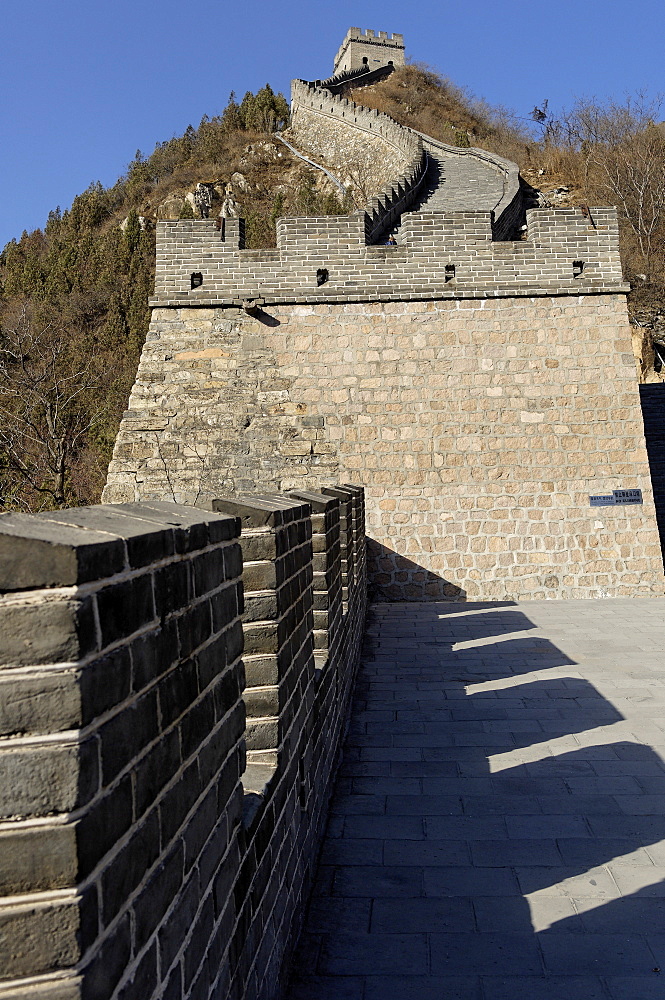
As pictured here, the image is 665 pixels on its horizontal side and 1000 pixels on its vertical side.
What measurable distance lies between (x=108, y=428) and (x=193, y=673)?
26345mm

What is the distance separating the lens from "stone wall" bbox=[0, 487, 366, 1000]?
1.07 m

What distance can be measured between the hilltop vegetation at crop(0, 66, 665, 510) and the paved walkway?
50.9 feet

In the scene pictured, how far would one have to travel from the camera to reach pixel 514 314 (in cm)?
1139

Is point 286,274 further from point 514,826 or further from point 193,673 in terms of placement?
point 193,673

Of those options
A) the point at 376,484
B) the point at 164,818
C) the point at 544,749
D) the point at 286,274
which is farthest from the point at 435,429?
the point at 164,818

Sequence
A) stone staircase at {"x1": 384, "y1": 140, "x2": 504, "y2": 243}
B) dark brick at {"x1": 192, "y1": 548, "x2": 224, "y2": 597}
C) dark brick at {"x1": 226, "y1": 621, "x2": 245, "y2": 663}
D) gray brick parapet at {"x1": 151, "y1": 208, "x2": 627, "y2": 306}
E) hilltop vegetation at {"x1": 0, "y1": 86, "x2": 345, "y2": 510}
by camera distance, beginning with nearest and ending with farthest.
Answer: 1. dark brick at {"x1": 192, "y1": 548, "x2": 224, "y2": 597}
2. dark brick at {"x1": 226, "y1": 621, "x2": 245, "y2": 663}
3. gray brick parapet at {"x1": 151, "y1": 208, "x2": 627, "y2": 306}
4. stone staircase at {"x1": 384, "y1": 140, "x2": 504, "y2": 243}
5. hilltop vegetation at {"x1": 0, "y1": 86, "x2": 345, "y2": 510}

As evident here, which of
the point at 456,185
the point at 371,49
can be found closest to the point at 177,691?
the point at 456,185

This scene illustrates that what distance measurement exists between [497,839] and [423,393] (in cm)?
801

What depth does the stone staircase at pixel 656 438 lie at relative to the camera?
13484 millimetres

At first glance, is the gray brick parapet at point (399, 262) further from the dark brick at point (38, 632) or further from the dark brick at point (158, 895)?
the dark brick at point (38, 632)

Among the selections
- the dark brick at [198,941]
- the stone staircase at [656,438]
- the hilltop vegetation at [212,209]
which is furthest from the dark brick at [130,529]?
the hilltop vegetation at [212,209]

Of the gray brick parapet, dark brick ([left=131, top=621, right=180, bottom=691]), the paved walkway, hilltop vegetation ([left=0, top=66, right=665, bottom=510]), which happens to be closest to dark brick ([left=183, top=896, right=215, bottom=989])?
dark brick ([left=131, top=621, right=180, bottom=691])

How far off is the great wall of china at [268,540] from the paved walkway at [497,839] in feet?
0.95

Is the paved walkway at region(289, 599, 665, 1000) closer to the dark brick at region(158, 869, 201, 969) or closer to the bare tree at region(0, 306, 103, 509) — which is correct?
the dark brick at region(158, 869, 201, 969)
